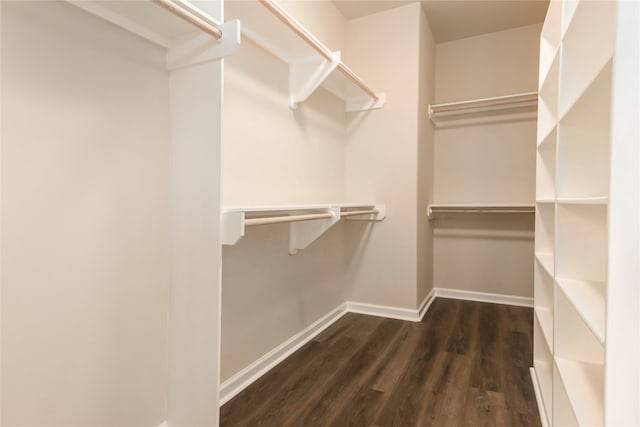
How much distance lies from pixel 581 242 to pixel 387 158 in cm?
166

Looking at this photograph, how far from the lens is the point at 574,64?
126 centimetres

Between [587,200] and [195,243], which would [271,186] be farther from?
[587,200]

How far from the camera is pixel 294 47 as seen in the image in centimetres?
187

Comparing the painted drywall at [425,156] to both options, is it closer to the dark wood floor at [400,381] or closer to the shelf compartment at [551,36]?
the dark wood floor at [400,381]

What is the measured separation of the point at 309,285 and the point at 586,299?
157 centimetres

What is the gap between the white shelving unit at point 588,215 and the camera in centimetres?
74

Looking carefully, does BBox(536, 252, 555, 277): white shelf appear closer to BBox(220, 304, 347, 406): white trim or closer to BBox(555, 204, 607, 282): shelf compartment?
BBox(555, 204, 607, 282): shelf compartment

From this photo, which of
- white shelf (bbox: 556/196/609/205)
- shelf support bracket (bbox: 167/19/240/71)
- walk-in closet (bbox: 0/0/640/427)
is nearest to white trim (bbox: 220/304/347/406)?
walk-in closet (bbox: 0/0/640/427)

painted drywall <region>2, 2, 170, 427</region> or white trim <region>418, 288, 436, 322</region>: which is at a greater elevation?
painted drywall <region>2, 2, 170, 427</region>

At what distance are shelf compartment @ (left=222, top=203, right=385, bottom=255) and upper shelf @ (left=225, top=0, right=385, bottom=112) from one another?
2.21 ft

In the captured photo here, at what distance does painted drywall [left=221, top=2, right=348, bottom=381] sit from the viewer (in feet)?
5.40

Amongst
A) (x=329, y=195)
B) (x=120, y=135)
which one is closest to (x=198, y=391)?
(x=120, y=135)

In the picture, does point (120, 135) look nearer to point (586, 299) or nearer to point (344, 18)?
point (586, 299)

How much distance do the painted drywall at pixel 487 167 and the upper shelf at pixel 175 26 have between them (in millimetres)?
2728
